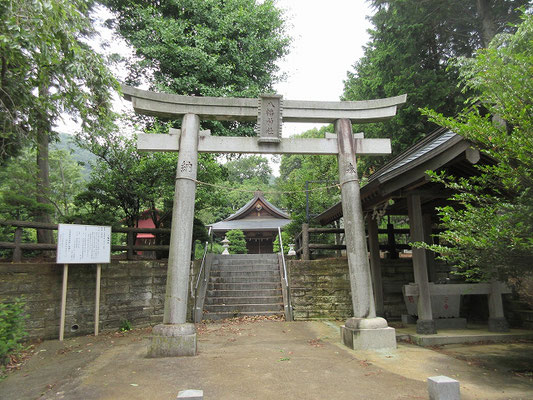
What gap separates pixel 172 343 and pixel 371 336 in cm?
330

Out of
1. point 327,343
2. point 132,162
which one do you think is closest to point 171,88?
point 132,162

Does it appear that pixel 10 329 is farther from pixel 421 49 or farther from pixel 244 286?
pixel 421 49

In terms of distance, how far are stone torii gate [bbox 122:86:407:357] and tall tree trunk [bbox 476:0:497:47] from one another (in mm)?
8499

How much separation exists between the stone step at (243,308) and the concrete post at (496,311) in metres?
5.03

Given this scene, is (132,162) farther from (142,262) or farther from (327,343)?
(327,343)

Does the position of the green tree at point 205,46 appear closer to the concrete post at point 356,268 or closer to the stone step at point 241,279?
the stone step at point 241,279

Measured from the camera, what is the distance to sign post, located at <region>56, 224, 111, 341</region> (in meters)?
6.71

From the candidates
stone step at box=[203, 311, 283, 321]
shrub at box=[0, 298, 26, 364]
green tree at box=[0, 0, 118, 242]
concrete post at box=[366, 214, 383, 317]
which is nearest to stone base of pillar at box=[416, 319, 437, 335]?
concrete post at box=[366, 214, 383, 317]

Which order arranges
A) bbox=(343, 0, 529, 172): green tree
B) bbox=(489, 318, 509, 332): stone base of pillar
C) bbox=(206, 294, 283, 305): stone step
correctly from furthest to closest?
bbox=(343, 0, 529, 172): green tree, bbox=(206, 294, 283, 305): stone step, bbox=(489, 318, 509, 332): stone base of pillar

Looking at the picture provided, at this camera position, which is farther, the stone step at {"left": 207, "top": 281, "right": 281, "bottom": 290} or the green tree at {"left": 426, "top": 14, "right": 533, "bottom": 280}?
the stone step at {"left": 207, "top": 281, "right": 281, "bottom": 290}

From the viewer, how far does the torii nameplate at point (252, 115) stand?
6.33m

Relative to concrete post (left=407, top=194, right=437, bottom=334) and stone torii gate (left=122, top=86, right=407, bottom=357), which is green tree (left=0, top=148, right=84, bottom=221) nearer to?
stone torii gate (left=122, top=86, right=407, bottom=357)

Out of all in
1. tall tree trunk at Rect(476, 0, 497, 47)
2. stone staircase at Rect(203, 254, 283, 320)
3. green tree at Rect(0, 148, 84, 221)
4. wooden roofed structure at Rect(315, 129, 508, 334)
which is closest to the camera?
wooden roofed structure at Rect(315, 129, 508, 334)

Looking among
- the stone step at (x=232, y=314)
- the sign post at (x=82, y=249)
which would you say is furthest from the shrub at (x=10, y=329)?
the stone step at (x=232, y=314)
